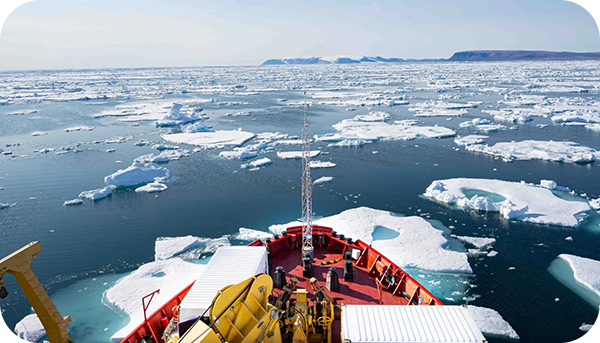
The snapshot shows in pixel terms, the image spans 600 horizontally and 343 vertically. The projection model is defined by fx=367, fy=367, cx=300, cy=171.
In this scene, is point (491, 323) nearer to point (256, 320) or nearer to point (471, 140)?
point (256, 320)

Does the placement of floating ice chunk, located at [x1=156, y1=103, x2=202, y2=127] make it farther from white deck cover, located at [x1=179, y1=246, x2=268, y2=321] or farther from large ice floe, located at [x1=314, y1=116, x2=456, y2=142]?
white deck cover, located at [x1=179, y1=246, x2=268, y2=321]

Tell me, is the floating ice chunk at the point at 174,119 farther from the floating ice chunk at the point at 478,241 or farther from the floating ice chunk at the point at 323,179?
the floating ice chunk at the point at 478,241

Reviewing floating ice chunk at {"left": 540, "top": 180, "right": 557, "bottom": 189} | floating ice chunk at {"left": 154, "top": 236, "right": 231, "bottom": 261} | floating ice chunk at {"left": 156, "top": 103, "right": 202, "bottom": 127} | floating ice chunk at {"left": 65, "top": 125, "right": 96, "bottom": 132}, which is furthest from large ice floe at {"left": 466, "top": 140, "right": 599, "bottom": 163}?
floating ice chunk at {"left": 65, "top": 125, "right": 96, "bottom": 132}

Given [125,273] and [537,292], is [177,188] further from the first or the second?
[537,292]

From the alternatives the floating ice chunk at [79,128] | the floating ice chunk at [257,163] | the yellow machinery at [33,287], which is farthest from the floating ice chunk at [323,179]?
the floating ice chunk at [79,128]

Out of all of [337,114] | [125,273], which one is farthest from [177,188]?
[337,114]

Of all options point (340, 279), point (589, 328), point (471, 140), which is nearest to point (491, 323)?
point (589, 328)
